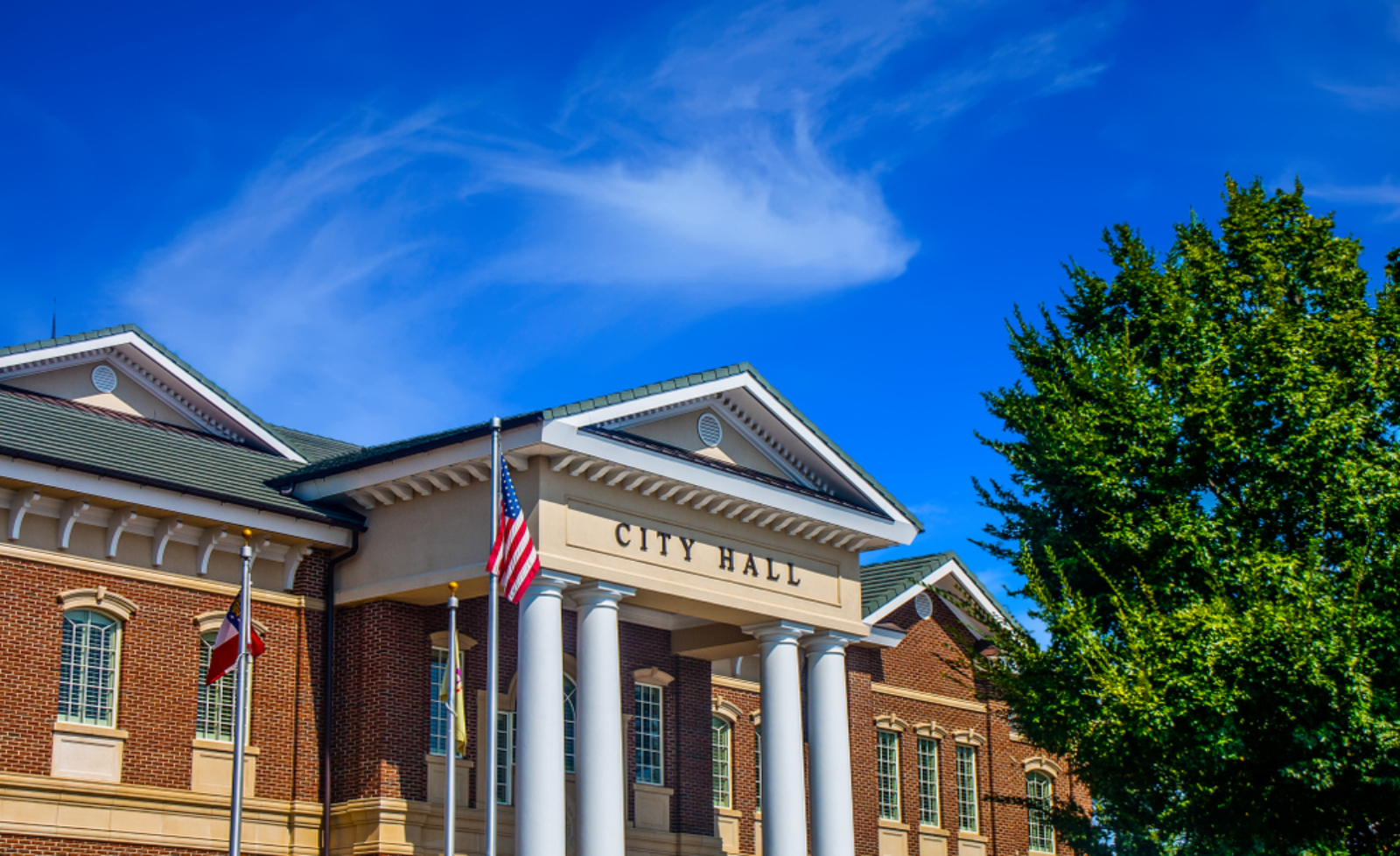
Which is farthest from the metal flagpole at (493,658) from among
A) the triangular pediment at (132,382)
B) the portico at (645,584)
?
the triangular pediment at (132,382)

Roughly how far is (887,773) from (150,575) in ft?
58.5

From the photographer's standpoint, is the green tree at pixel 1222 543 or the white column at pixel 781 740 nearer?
the green tree at pixel 1222 543

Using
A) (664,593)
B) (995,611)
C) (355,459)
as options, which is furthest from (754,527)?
(995,611)

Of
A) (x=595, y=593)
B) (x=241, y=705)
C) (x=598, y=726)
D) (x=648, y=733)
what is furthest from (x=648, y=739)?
(x=241, y=705)

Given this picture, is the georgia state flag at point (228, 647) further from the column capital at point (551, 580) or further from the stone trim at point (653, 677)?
the stone trim at point (653, 677)

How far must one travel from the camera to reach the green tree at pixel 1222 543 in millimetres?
21656

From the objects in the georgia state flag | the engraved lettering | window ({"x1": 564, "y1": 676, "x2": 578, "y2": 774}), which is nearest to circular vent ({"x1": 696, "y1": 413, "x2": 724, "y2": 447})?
the engraved lettering

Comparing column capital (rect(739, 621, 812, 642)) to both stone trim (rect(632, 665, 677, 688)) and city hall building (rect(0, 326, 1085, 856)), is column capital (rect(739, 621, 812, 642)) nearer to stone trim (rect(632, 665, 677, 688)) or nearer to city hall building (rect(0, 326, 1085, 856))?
city hall building (rect(0, 326, 1085, 856))

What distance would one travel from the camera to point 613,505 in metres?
24.7

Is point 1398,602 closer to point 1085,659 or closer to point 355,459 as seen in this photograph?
point 1085,659

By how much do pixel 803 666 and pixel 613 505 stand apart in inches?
377

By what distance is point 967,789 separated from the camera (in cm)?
3625

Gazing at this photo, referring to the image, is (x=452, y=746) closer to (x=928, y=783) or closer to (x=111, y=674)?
(x=111, y=674)

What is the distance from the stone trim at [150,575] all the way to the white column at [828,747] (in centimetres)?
871
